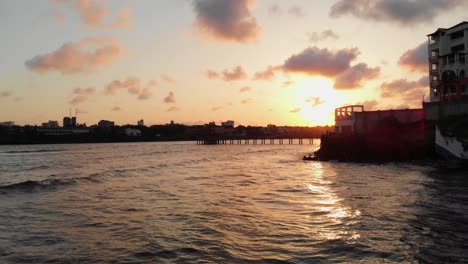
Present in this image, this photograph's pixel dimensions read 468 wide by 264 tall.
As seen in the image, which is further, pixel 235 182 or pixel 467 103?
pixel 467 103

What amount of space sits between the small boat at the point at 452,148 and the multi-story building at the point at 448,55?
22749mm

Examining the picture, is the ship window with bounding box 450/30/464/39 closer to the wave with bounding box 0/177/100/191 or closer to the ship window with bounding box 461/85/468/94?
the ship window with bounding box 461/85/468/94

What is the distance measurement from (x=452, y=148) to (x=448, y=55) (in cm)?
3522

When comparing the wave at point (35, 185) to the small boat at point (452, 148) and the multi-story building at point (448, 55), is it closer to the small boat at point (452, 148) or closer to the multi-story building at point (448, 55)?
the small boat at point (452, 148)

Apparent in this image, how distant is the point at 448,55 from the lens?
200 ft

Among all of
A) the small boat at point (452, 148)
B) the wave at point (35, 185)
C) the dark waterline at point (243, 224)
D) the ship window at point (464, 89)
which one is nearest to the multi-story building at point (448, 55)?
the ship window at point (464, 89)

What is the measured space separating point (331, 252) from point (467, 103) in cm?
3493

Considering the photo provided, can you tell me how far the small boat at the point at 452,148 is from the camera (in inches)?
1188

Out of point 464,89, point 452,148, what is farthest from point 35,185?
point 464,89

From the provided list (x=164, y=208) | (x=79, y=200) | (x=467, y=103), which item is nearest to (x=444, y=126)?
(x=467, y=103)

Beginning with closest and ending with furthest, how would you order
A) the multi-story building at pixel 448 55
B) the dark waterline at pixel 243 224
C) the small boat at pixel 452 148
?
the dark waterline at pixel 243 224
the small boat at pixel 452 148
the multi-story building at pixel 448 55

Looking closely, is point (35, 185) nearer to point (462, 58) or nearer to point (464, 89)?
point (464, 89)

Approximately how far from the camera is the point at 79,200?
1914 cm

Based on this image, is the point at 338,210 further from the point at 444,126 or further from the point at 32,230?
the point at 444,126
